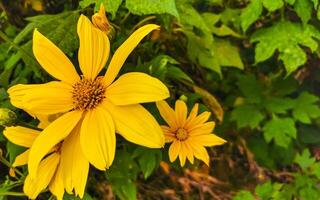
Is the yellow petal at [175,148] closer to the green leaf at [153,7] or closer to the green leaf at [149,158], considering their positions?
the green leaf at [149,158]

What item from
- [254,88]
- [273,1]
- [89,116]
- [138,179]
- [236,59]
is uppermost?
[273,1]

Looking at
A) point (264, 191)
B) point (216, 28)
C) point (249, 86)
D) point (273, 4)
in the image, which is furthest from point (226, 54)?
point (264, 191)

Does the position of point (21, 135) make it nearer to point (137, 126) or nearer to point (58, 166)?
point (58, 166)

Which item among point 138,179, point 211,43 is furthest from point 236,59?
point 138,179

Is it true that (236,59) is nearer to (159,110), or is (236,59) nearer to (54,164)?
(159,110)

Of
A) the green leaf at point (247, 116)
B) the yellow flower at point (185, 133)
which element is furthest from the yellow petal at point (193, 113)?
the green leaf at point (247, 116)

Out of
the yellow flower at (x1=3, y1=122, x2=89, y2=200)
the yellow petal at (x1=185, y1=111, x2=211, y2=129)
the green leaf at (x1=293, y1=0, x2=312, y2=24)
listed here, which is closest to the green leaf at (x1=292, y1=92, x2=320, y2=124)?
the green leaf at (x1=293, y1=0, x2=312, y2=24)
